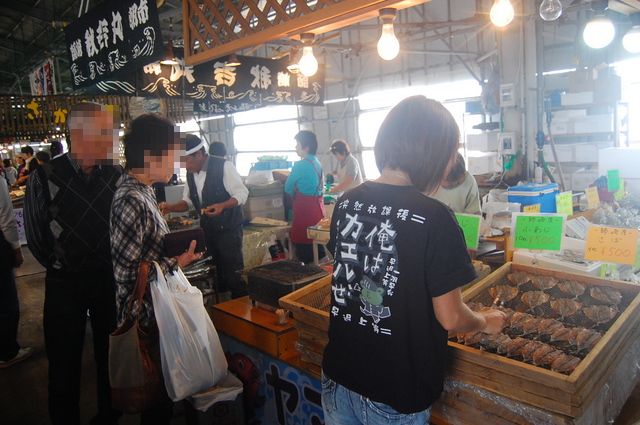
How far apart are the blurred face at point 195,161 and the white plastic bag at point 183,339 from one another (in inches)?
80.5

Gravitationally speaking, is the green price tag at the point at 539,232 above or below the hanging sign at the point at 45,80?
below

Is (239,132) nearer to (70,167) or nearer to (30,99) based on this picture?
(30,99)

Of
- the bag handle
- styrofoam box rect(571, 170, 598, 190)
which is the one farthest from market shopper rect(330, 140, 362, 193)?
the bag handle

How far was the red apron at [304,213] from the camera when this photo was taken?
18.9ft

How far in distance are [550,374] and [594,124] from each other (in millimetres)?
6925

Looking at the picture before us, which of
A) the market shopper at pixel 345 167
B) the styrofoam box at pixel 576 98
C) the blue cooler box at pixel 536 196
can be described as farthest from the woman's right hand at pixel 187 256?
the styrofoam box at pixel 576 98

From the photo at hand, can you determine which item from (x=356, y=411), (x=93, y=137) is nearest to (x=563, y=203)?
(x=356, y=411)

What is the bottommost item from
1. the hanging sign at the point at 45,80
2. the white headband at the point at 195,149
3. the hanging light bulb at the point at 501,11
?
the white headband at the point at 195,149

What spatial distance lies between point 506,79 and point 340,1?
488 cm

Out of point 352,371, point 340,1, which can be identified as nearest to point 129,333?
→ point 352,371

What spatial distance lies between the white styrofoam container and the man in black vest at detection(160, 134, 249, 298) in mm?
5664

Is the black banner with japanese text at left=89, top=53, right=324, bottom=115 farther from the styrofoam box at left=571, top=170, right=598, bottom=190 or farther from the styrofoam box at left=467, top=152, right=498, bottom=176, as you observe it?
the styrofoam box at left=571, top=170, right=598, bottom=190

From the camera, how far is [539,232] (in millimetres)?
2410

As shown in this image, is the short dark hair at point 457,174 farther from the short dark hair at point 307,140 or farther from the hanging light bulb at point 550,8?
the short dark hair at point 307,140
